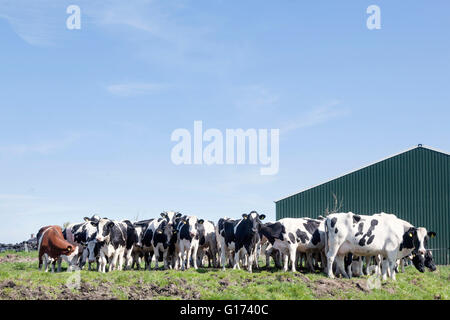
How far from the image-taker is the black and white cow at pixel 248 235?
20047 millimetres

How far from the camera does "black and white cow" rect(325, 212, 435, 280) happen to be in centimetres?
1841

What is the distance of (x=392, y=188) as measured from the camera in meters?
33.7

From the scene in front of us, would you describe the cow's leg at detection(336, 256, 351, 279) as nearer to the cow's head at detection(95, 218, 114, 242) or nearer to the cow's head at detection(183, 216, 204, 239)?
the cow's head at detection(183, 216, 204, 239)

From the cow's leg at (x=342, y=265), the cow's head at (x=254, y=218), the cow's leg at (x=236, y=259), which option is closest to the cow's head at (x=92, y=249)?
the cow's leg at (x=236, y=259)

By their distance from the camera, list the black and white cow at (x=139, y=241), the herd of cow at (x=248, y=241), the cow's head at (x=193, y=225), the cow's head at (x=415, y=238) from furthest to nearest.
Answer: the black and white cow at (x=139, y=241) → the cow's head at (x=193, y=225) → the cow's head at (x=415, y=238) → the herd of cow at (x=248, y=241)

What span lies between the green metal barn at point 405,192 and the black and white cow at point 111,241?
Answer: 48.8ft

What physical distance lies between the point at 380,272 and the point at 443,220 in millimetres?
14406

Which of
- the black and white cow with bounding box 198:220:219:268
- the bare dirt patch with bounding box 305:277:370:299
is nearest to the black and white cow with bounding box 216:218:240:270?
the black and white cow with bounding box 198:220:219:268

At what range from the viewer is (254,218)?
20156mm

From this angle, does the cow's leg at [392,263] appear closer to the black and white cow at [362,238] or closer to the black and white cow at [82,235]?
the black and white cow at [362,238]
